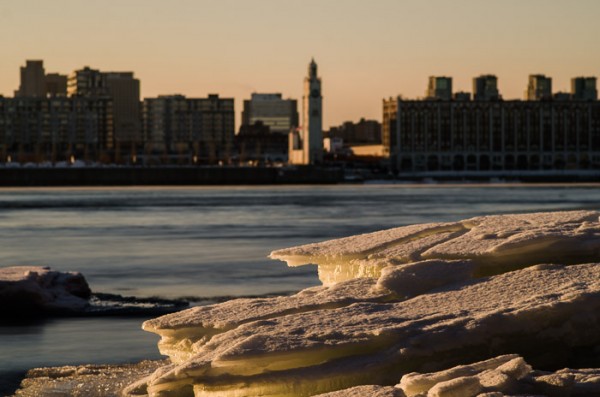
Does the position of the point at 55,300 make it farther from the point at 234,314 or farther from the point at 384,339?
the point at 384,339

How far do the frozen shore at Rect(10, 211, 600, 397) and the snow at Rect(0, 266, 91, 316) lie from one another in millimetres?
6700

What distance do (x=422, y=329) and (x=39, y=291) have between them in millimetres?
10808

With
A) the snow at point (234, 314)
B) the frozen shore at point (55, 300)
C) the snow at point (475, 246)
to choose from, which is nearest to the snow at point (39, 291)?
the frozen shore at point (55, 300)

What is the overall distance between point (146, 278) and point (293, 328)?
663 inches

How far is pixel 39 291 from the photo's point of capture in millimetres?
21438

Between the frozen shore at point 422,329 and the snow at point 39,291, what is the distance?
670cm

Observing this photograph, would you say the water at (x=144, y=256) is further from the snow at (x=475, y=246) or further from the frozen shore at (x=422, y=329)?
the frozen shore at (x=422, y=329)

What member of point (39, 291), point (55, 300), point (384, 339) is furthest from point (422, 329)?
point (55, 300)

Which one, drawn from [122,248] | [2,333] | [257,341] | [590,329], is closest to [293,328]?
[257,341]

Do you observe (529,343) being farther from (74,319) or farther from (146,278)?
(146,278)

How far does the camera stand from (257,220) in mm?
63531

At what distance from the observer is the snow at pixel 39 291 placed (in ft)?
69.2

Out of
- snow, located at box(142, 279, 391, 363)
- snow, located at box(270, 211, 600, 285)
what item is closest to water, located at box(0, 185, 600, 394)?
snow, located at box(142, 279, 391, 363)

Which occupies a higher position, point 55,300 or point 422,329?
point 422,329
